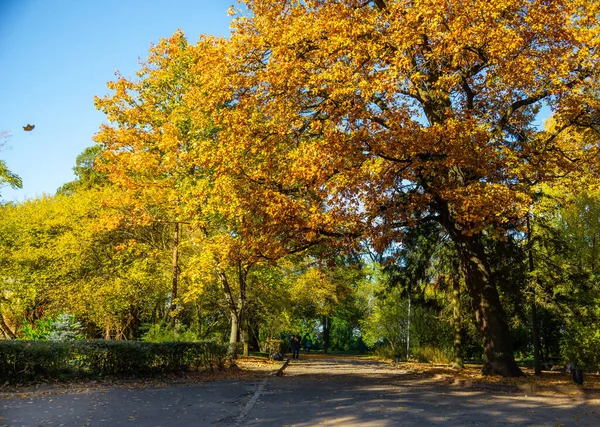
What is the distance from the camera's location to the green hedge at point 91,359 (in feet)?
42.1

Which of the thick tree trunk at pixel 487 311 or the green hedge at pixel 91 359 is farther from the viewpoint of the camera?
the thick tree trunk at pixel 487 311

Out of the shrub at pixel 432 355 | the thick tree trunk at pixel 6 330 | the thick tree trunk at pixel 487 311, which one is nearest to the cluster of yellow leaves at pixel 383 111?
the thick tree trunk at pixel 487 311

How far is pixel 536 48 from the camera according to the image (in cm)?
1433

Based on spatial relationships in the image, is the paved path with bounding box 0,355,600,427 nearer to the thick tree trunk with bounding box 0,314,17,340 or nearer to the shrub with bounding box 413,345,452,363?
the thick tree trunk with bounding box 0,314,17,340

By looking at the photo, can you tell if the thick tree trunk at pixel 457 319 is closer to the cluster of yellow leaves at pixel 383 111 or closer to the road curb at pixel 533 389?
the cluster of yellow leaves at pixel 383 111

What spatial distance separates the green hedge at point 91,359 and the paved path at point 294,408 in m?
2.02

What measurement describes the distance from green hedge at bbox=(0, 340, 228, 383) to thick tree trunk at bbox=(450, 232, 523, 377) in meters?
9.91

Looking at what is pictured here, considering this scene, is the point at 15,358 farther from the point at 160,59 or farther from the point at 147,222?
the point at 160,59

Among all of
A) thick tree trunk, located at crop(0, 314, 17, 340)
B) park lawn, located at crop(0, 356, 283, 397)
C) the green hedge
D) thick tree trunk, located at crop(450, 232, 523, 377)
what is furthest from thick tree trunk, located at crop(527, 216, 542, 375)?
thick tree trunk, located at crop(0, 314, 17, 340)

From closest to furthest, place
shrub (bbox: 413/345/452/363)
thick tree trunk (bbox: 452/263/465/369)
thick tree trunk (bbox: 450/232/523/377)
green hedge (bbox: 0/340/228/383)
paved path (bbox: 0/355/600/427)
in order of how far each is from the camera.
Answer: paved path (bbox: 0/355/600/427)
green hedge (bbox: 0/340/228/383)
thick tree trunk (bbox: 450/232/523/377)
thick tree trunk (bbox: 452/263/465/369)
shrub (bbox: 413/345/452/363)

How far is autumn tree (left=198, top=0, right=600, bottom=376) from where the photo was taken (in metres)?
12.8

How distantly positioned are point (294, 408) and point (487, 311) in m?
9.56

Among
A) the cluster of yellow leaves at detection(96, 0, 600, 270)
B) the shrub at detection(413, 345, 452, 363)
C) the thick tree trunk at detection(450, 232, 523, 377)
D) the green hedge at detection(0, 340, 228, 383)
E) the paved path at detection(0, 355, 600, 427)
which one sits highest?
the cluster of yellow leaves at detection(96, 0, 600, 270)

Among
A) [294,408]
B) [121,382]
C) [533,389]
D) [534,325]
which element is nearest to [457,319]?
[534,325]
